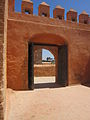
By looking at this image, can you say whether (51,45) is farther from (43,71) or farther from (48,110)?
(43,71)

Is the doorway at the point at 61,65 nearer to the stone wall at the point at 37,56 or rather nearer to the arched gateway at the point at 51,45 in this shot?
the arched gateway at the point at 51,45

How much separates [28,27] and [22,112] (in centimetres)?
487

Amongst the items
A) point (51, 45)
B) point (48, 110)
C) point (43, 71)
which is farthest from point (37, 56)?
point (48, 110)

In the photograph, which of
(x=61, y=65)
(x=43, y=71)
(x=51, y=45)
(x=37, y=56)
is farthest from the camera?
(x=37, y=56)

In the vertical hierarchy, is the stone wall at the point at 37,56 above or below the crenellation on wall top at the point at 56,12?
below

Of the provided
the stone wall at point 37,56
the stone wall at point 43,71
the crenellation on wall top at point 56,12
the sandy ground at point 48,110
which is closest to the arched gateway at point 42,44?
the crenellation on wall top at point 56,12

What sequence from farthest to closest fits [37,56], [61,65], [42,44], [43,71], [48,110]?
[37,56] → [43,71] → [61,65] → [42,44] → [48,110]

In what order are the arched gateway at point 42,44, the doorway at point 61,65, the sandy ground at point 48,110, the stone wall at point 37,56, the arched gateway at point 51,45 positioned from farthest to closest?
the stone wall at point 37,56 → the arched gateway at point 51,45 → the doorway at point 61,65 → the arched gateway at point 42,44 → the sandy ground at point 48,110

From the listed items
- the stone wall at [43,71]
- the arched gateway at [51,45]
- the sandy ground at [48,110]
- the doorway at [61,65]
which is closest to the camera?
the sandy ground at [48,110]

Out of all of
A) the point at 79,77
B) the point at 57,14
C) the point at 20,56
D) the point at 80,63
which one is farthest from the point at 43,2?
the point at 79,77

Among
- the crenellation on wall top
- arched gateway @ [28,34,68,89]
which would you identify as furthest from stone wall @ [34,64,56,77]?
the crenellation on wall top

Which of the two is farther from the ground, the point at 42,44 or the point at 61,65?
the point at 42,44

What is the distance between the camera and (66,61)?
25.3 feet

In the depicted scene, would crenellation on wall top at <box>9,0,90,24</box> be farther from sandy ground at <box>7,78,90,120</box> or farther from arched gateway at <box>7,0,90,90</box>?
sandy ground at <box>7,78,90,120</box>
